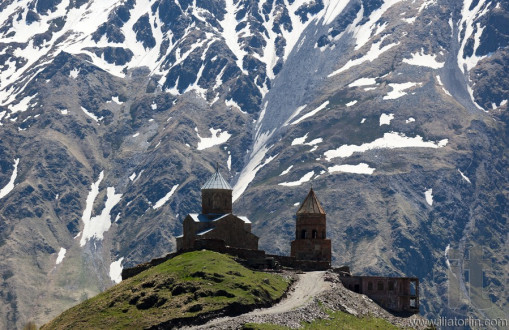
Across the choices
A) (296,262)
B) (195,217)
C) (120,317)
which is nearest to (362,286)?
(296,262)

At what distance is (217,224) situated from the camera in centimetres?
17825

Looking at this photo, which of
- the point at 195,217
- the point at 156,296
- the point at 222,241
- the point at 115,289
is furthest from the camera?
the point at 195,217

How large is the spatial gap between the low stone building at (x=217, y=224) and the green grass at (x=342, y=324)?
101ft

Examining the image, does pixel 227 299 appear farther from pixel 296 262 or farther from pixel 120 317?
pixel 296 262

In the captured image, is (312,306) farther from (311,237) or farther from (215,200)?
(215,200)

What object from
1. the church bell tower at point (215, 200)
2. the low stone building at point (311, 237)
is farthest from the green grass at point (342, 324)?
the church bell tower at point (215, 200)

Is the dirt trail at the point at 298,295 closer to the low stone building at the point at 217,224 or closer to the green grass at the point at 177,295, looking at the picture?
the green grass at the point at 177,295

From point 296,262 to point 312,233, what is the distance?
1366 cm

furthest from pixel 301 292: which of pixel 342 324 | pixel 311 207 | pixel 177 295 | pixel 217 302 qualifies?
pixel 311 207

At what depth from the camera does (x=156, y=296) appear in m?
143

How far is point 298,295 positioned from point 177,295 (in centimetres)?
1850

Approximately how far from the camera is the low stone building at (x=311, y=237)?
18312cm

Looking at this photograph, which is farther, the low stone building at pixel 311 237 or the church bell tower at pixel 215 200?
the church bell tower at pixel 215 200

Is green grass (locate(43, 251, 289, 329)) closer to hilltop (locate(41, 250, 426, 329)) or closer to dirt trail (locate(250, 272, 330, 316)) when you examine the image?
hilltop (locate(41, 250, 426, 329))
